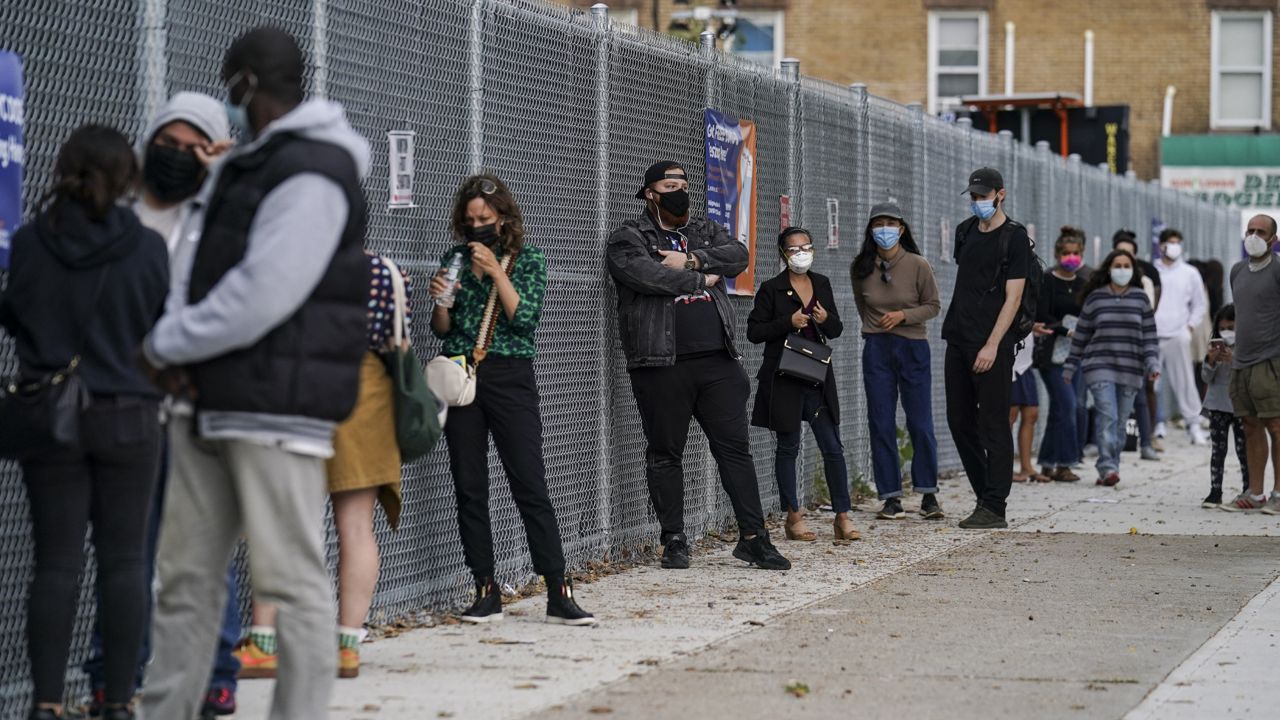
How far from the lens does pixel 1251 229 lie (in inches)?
545

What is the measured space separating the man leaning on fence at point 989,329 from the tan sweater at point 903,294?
0.23 metres

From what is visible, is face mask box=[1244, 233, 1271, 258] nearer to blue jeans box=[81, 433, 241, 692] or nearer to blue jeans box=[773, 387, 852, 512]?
blue jeans box=[773, 387, 852, 512]

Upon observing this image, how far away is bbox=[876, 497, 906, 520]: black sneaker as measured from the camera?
13.4 m

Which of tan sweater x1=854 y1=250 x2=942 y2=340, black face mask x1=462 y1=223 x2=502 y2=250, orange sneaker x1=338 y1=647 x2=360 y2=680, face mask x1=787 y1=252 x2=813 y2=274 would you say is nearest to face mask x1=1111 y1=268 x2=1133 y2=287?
tan sweater x1=854 y1=250 x2=942 y2=340

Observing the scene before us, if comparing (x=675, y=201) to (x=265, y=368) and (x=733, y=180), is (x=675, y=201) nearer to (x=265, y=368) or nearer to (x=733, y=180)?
(x=733, y=180)

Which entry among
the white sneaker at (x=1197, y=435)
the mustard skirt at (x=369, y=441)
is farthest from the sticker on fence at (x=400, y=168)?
the white sneaker at (x=1197, y=435)

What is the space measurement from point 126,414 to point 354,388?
2.93 ft

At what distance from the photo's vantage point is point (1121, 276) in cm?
1623

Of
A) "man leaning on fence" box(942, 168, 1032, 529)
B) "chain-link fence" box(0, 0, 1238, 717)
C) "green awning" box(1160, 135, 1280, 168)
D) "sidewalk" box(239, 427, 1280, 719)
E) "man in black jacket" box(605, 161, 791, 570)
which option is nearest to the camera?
"chain-link fence" box(0, 0, 1238, 717)

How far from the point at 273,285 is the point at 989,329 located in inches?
326

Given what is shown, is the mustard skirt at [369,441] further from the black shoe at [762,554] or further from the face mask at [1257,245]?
the face mask at [1257,245]

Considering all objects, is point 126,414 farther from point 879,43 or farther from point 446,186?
point 879,43

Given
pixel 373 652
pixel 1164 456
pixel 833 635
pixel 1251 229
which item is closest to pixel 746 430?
pixel 833 635

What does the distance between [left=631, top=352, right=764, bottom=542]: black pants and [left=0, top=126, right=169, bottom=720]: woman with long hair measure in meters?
4.58
